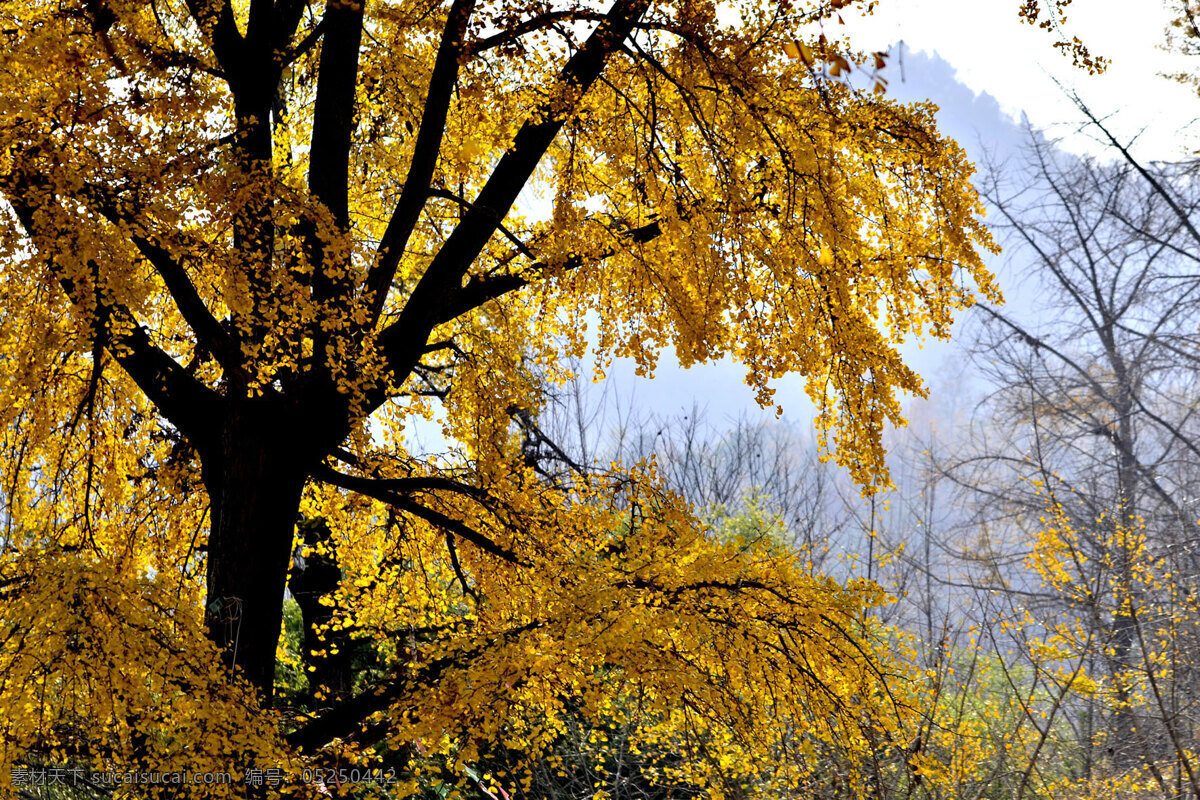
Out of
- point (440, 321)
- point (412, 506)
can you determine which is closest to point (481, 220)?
point (440, 321)

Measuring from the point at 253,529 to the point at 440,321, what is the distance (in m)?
1.52

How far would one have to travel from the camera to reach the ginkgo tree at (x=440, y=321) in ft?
Result: 11.7

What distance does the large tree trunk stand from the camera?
4457 mm

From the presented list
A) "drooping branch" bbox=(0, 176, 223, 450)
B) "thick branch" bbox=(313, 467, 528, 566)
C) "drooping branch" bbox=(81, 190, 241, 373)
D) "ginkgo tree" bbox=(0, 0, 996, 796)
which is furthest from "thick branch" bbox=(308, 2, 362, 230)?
"thick branch" bbox=(313, 467, 528, 566)

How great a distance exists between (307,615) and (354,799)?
2.79 meters

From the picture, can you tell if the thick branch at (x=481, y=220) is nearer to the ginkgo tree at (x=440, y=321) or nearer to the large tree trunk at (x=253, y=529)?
the ginkgo tree at (x=440, y=321)

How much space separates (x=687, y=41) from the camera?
422 cm

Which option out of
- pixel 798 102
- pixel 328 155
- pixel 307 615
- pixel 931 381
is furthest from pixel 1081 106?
pixel 931 381

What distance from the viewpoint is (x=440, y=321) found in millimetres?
5051

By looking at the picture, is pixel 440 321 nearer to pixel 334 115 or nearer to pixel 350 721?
pixel 334 115

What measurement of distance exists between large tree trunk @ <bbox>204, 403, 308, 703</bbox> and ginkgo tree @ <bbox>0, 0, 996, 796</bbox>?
2 cm

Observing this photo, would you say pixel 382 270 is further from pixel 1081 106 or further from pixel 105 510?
pixel 1081 106

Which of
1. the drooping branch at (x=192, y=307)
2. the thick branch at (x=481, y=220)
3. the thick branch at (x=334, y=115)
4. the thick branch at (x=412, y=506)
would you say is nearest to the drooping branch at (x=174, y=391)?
the drooping branch at (x=192, y=307)

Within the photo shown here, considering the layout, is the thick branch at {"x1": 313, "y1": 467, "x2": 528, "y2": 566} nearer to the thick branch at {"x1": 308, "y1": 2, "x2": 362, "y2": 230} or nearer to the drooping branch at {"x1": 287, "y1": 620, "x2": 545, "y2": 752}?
the drooping branch at {"x1": 287, "y1": 620, "x2": 545, "y2": 752}
